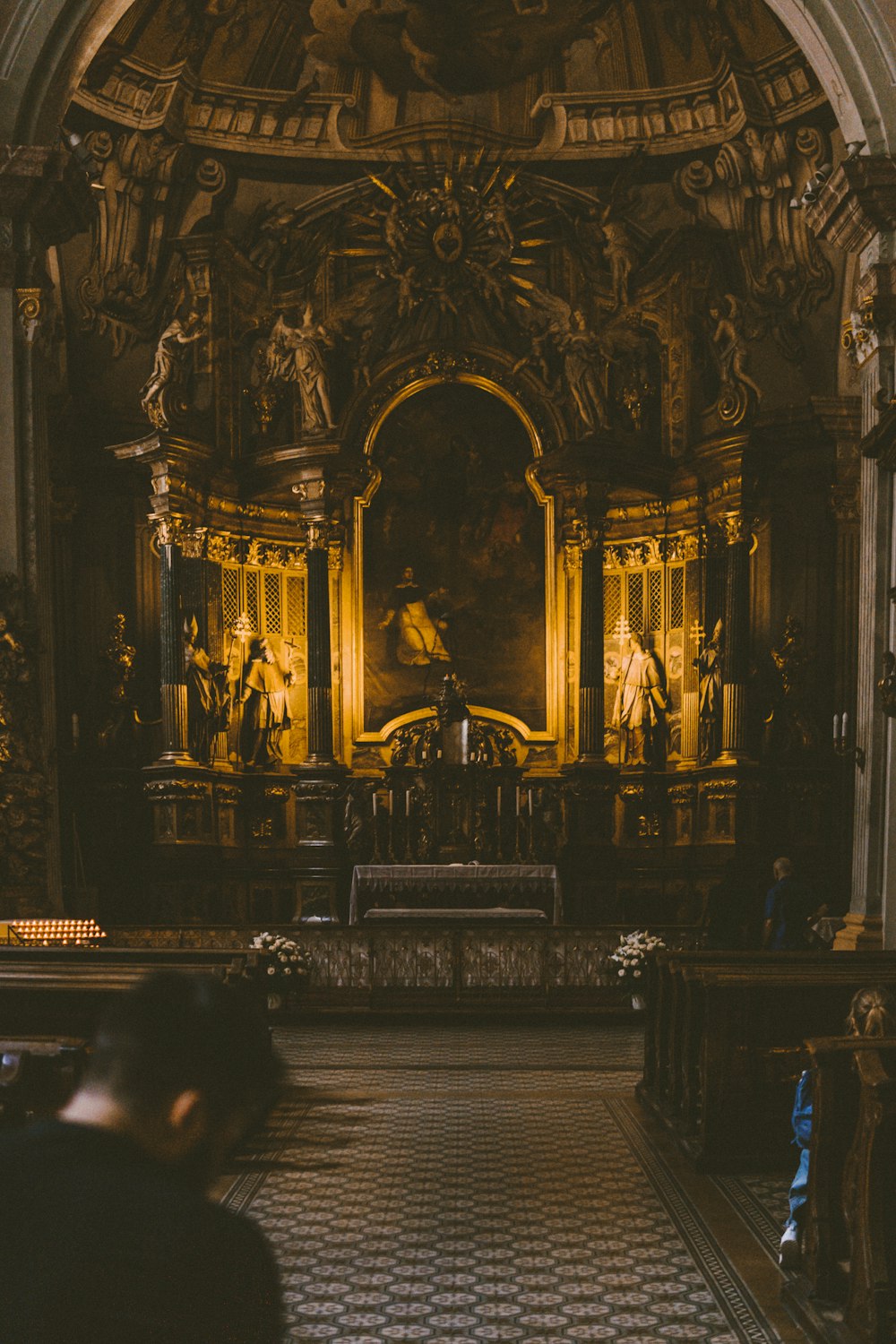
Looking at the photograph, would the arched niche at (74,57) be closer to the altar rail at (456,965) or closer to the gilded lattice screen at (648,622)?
the altar rail at (456,965)

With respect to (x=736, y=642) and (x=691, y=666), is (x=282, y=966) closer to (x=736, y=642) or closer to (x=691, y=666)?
(x=736, y=642)

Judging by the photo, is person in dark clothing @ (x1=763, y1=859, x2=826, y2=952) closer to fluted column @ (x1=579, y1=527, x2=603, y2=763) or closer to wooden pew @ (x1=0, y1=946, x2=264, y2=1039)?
wooden pew @ (x1=0, y1=946, x2=264, y2=1039)

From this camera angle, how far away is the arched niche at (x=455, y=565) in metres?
19.8

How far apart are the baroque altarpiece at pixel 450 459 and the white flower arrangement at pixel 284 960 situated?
4.67 metres

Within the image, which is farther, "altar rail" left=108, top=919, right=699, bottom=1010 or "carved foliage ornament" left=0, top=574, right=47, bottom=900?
"altar rail" left=108, top=919, right=699, bottom=1010

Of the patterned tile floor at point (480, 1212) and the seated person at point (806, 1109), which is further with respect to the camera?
the seated person at point (806, 1109)

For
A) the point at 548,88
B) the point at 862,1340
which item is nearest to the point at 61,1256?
the point at 862,1340

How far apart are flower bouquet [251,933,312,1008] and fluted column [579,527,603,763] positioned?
6.47m

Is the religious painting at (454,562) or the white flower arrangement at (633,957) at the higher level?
the religious painting at (454,562)

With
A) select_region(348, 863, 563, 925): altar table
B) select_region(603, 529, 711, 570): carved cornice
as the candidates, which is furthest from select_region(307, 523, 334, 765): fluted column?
select_region(603, 529, 711, 570): carved cornice

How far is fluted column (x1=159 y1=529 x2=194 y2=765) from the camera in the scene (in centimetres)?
1822

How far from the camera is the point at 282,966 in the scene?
521 inches

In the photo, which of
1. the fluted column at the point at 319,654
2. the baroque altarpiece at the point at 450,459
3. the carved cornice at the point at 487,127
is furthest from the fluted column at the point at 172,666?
the carved cornice at the point at 487,127

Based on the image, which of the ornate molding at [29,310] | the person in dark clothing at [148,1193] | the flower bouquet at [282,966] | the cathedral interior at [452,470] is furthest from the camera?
the cathedral interior at [452,470]
